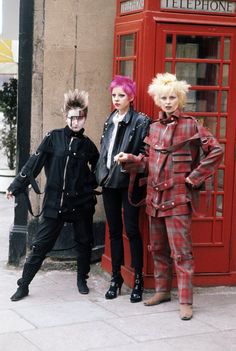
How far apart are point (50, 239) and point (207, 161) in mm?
1499

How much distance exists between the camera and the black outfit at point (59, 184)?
573 centimetres

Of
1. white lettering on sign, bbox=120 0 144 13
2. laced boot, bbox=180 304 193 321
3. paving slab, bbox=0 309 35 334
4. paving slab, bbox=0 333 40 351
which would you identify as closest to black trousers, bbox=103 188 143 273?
laced boot, bbox=180 304 193 321

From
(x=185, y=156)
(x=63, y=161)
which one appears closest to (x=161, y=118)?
(x=185, y=156)

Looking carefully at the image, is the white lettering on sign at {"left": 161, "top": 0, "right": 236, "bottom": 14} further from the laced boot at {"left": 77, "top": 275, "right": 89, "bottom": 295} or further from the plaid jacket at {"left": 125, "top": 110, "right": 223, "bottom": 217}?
the laced boot at {"left": 77, "top": 275, "right": 89, "bottom": 295}

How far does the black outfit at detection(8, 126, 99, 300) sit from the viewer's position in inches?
226

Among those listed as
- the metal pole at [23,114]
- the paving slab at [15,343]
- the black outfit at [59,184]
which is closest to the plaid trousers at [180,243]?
the black outfit at [59,184]

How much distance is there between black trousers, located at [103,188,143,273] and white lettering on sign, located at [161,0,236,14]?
1.61 m

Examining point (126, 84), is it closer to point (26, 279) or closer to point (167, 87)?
point (167, 87)

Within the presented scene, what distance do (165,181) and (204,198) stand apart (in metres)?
0.85

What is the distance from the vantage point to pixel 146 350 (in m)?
4.62

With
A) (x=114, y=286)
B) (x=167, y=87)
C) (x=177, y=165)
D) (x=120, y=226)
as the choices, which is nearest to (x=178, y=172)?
(x=177, y=165)

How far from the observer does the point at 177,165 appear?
5391mm

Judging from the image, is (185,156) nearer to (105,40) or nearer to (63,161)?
(63,161)

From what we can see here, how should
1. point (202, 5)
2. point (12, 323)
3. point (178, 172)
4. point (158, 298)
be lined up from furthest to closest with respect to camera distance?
1. point (202, 5)
2. point (158, 298)
3. point (178, 172)
4. point (12, 323)
